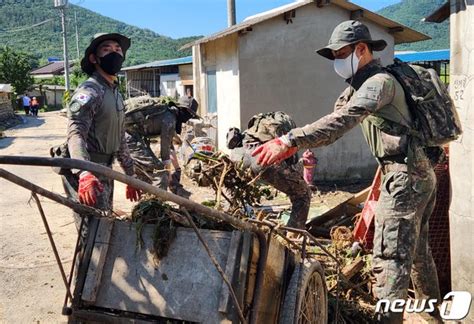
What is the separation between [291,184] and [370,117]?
5.70 feet

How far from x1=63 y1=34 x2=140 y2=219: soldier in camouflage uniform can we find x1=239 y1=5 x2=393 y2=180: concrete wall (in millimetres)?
6386

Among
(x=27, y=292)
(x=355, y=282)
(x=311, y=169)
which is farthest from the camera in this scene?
(x=311, y=169)

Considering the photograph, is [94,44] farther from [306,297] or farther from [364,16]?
[364,16]

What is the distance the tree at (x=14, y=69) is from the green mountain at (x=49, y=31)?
6150 centimetres

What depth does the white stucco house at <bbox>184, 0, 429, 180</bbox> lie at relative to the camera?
10.2 metres

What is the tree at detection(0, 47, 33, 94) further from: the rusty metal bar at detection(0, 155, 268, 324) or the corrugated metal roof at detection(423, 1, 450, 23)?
the rusty metal bar at detection(0, 155, 268, 324)

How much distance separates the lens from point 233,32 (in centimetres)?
977

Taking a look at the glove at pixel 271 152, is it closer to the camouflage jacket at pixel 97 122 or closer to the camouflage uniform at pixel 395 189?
the camouflage uniform at pixel 395 189

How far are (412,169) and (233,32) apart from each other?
693 centimetres

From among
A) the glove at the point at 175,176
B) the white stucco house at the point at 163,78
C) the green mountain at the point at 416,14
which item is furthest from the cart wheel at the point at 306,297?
the green mountain at the point at 416,14

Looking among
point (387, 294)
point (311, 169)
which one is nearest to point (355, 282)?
point (387, 294)

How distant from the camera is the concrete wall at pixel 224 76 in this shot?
1044cm

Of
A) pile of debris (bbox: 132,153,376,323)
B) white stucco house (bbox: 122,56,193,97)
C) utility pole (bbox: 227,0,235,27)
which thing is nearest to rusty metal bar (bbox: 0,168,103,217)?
pile of debris (bbox: 132,153,376,323)

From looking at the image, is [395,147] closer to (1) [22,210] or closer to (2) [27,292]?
(2) [27,292]
